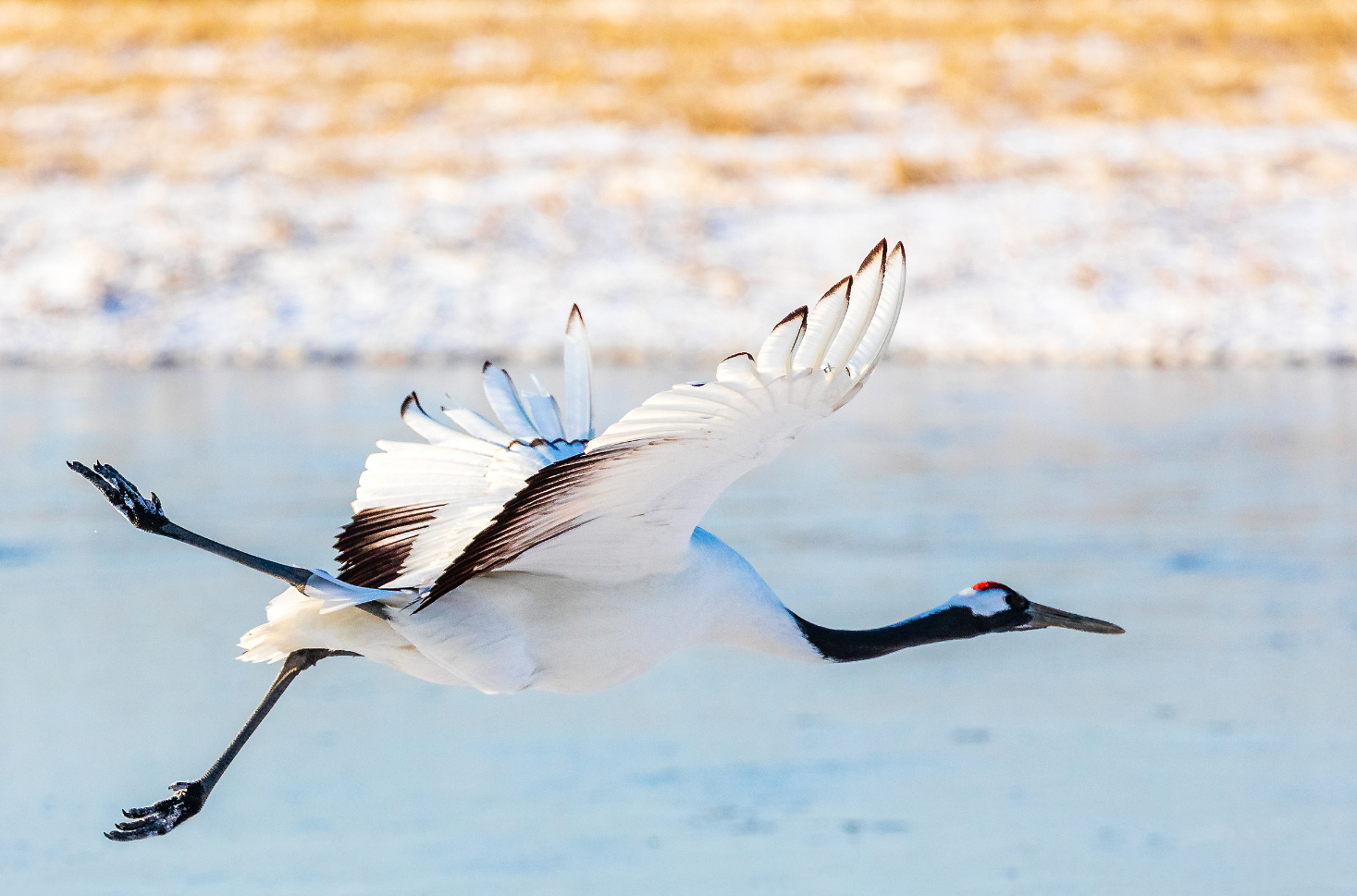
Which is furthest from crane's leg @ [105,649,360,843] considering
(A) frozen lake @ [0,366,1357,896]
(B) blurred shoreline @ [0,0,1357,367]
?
(B) blurred shoreline @ [0,0,1357,367]

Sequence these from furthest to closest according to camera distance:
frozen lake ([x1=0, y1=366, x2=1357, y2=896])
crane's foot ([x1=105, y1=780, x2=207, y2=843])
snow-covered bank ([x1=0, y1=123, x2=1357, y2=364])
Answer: snow-covered bank ([x1=0, y1=123, x2=1357, y2=364])
frozen lake ([x1=0, y1=366, x2=1357, y2=896])
crane's foot ([x1=105, y1=780, x2=207, y2=843])

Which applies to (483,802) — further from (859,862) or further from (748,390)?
(748,390)

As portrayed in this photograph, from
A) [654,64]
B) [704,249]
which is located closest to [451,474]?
[704,249]

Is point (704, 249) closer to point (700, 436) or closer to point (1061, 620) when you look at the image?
point (1061, 620)

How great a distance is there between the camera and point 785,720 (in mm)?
5434

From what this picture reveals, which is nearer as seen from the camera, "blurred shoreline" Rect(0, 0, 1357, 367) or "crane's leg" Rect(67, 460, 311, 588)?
"crane's leg" Rect(67, 460, 311, 588)

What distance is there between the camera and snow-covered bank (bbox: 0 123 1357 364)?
557 inches

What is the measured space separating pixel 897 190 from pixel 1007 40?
466 centimetres

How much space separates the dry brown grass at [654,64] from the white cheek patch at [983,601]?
12398 mm

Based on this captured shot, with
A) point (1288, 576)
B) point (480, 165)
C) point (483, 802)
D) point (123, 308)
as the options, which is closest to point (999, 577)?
point (1288, 576)

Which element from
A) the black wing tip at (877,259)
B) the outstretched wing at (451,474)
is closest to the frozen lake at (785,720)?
the outstretched wing at (451,474)

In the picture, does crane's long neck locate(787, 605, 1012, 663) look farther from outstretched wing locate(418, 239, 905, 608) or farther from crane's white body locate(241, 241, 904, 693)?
outstretched wing locate(418, 239, 905, 608)

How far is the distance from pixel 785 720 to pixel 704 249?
10546 millimetres

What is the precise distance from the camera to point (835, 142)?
17.9 meters
